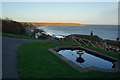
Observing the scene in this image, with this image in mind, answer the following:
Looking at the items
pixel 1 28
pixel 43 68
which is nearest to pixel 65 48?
pixel 43 68

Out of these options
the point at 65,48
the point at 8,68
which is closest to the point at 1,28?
the point at 65,48

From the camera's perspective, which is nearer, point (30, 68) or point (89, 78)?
point (89, 78)

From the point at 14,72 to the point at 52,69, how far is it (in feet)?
5.32

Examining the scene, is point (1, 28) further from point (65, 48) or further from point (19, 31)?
point (65, 48)

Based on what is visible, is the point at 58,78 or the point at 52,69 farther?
the point at 52,69

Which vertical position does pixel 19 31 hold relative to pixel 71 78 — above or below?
above

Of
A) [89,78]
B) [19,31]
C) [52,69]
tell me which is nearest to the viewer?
[89,78]

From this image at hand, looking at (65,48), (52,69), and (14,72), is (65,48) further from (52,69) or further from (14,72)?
(14,72)

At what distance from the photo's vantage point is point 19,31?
2244 centimetres

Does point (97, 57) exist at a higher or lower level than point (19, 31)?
lower

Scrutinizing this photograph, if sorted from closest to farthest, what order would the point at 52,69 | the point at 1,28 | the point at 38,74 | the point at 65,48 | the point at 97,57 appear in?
1. the point at 38,74
2. the point at 52,69
3. the point at 97,57
4. the point at 65,48
5. the point at 1,28

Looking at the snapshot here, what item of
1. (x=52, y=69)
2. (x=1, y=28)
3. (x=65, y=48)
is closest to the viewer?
(x=52, y=69)

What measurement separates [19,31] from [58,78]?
21.5m

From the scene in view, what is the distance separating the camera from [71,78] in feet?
11.4
